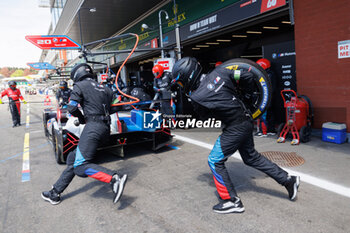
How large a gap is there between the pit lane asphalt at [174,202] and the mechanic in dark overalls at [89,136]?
0.34m

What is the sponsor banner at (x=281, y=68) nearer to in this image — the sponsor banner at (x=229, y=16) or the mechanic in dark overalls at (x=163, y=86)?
the sponsor banner at (x=229, y=16)

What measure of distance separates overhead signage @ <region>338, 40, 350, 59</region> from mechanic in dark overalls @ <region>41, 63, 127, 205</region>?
5140mm

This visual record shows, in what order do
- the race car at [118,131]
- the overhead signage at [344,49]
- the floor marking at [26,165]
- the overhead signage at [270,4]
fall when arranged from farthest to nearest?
the overhead signage at [270,4], the overhead signage at [344,49], the race car at [118,131], the floor marking at [26,165]

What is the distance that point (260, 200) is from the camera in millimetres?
3201

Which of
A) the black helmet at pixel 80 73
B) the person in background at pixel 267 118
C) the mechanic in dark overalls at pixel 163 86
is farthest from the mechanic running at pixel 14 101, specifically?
the person in background at pixel 267 118

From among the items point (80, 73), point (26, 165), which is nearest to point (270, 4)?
point (80, 73)

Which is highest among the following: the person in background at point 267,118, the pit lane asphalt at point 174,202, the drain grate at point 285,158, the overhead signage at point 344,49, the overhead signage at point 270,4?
the overhead signage at point 270,4

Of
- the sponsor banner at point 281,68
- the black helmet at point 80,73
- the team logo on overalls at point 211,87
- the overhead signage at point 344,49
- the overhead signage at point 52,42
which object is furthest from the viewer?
the overhead signage at point 52,42

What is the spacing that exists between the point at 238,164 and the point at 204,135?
108 inches

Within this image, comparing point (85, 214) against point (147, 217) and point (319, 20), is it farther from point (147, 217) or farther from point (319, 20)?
point (319, 20)

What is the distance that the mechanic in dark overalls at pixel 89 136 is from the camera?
3.22 meters

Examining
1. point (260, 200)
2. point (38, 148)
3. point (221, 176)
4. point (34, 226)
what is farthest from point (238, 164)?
point (38, 148)

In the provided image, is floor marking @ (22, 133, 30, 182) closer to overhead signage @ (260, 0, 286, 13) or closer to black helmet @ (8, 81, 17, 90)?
black helmet @ (8, 81, 17, 90)

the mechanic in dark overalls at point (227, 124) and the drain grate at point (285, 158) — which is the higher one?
the mechanic in dark overalls at point (227, 124)
